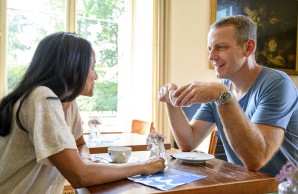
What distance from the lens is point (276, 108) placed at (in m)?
1.23

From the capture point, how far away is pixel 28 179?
3.28 ft

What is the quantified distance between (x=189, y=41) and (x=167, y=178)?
2669 millimetres

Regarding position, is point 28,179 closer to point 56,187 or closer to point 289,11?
point 56,187

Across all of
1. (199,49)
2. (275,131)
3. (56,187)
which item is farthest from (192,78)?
(56,187)

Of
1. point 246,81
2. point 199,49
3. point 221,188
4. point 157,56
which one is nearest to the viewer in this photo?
point 221,188

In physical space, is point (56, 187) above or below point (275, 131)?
below

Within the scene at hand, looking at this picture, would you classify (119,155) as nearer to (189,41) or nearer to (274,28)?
(189,41)

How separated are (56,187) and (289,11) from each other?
163 inches

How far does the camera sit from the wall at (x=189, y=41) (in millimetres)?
3400

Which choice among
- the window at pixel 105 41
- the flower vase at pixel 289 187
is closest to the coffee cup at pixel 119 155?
the flower vase at pixel 289 187

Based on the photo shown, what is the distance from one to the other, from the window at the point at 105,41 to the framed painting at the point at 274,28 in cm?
112

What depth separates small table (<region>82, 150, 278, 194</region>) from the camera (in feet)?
2.95

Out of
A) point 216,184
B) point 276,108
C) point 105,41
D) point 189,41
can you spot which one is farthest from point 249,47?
point 105,41

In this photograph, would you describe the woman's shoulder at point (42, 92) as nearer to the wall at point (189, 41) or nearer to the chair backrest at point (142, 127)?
the chair backrest at point (142, 127)
